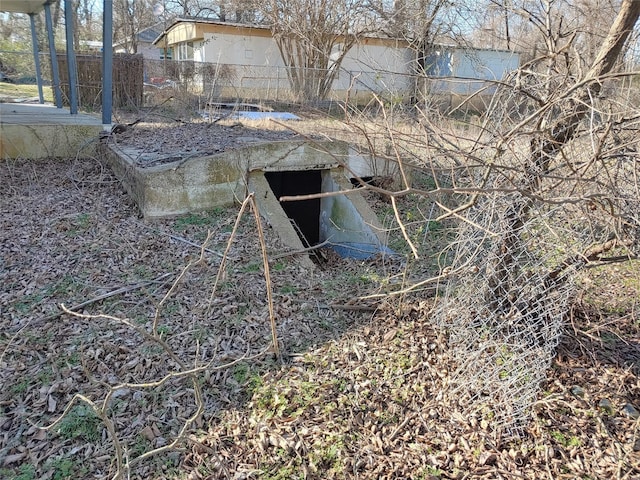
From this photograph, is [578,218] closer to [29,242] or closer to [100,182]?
[29,242]

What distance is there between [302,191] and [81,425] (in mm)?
5895

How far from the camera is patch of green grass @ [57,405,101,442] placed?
319cm

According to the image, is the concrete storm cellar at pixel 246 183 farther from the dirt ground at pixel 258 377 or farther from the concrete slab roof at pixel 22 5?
the concrete slab roof at pixel 22 5

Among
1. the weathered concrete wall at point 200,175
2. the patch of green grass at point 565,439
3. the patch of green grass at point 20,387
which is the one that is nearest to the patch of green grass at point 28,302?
the patch of green grass at point 20,387

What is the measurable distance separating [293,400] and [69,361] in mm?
1824

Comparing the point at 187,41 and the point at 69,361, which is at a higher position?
the point at 187,41

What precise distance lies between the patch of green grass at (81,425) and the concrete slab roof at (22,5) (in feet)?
Answer: 32.5

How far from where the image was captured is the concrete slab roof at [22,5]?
1034cm

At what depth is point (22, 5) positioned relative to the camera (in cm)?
1099

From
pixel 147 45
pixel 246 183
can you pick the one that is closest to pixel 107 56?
pixel 246 183

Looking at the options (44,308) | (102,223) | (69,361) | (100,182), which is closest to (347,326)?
(69,361)

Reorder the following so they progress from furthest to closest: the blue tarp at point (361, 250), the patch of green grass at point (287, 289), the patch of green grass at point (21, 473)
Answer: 1. the blue tarp at point (361, 250)
2. the patch of green grass at point (287, 289)
3. the patch of green grass at point (21, 473)

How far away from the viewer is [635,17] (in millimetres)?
3051

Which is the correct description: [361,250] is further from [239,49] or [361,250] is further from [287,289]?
[239,49]
